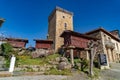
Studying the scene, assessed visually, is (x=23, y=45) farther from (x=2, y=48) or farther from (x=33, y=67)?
(x=33, y=67)

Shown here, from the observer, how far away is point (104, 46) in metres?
28.9

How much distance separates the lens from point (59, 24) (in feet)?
114

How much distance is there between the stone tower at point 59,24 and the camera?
108 feet

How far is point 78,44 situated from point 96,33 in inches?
408

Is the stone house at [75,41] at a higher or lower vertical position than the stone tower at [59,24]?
lower

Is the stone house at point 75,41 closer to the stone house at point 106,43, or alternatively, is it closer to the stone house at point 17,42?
the stone house at point 106,43

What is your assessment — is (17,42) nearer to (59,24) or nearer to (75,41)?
(59,24)

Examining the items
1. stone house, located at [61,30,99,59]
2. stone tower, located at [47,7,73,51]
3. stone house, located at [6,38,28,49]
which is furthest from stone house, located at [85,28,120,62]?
stone house, located at [6,38,28,49]

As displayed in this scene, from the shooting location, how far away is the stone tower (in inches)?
1299

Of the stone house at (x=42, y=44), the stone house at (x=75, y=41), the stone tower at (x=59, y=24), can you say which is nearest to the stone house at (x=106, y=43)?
the stone house at (x=75, y=41)

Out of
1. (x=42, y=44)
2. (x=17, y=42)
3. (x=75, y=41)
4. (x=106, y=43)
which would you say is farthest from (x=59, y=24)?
(x=75, y=41)

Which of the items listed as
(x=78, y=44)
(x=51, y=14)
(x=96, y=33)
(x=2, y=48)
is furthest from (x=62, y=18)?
(x=2, y=48)

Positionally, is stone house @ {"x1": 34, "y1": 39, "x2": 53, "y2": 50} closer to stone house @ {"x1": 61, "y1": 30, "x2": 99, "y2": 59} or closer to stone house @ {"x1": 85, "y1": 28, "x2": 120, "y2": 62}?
stone house @ {"x1": 61, "y1": 30, "x2": 99, "y2": 59}

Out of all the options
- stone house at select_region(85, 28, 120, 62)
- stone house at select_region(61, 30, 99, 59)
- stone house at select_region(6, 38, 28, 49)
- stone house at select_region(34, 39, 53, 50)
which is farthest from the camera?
stone house at select_region(85, 28, 120, 62)
